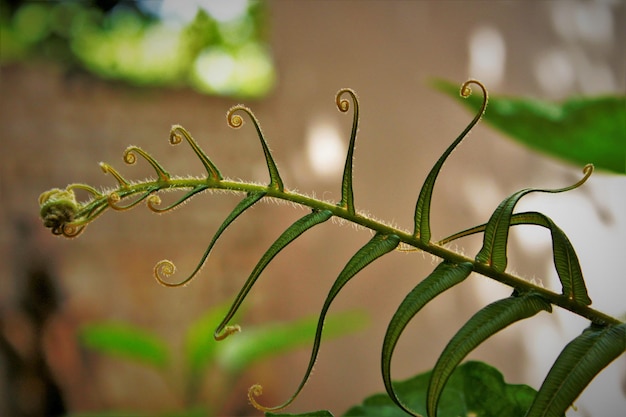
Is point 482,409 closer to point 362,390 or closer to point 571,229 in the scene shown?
point 571,229

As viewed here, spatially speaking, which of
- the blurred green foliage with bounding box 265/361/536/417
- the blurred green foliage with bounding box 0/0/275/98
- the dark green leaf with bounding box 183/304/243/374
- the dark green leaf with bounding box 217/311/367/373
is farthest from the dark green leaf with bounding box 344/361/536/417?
the blurred green foliage with bounding box 0/0/275/98

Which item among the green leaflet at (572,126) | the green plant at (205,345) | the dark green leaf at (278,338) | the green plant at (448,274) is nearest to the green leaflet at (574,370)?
the green plant at (448,274)

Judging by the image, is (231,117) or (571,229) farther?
(571,229)

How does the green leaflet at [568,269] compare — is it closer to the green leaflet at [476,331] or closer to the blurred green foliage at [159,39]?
the green leaflet at [476,331]

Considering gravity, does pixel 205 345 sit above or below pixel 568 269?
above

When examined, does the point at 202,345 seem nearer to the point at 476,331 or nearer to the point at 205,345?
the point at 205,345

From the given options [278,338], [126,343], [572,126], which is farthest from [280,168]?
[572,126]

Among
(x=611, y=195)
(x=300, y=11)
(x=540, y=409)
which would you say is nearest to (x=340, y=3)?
(x=300, y=11)
